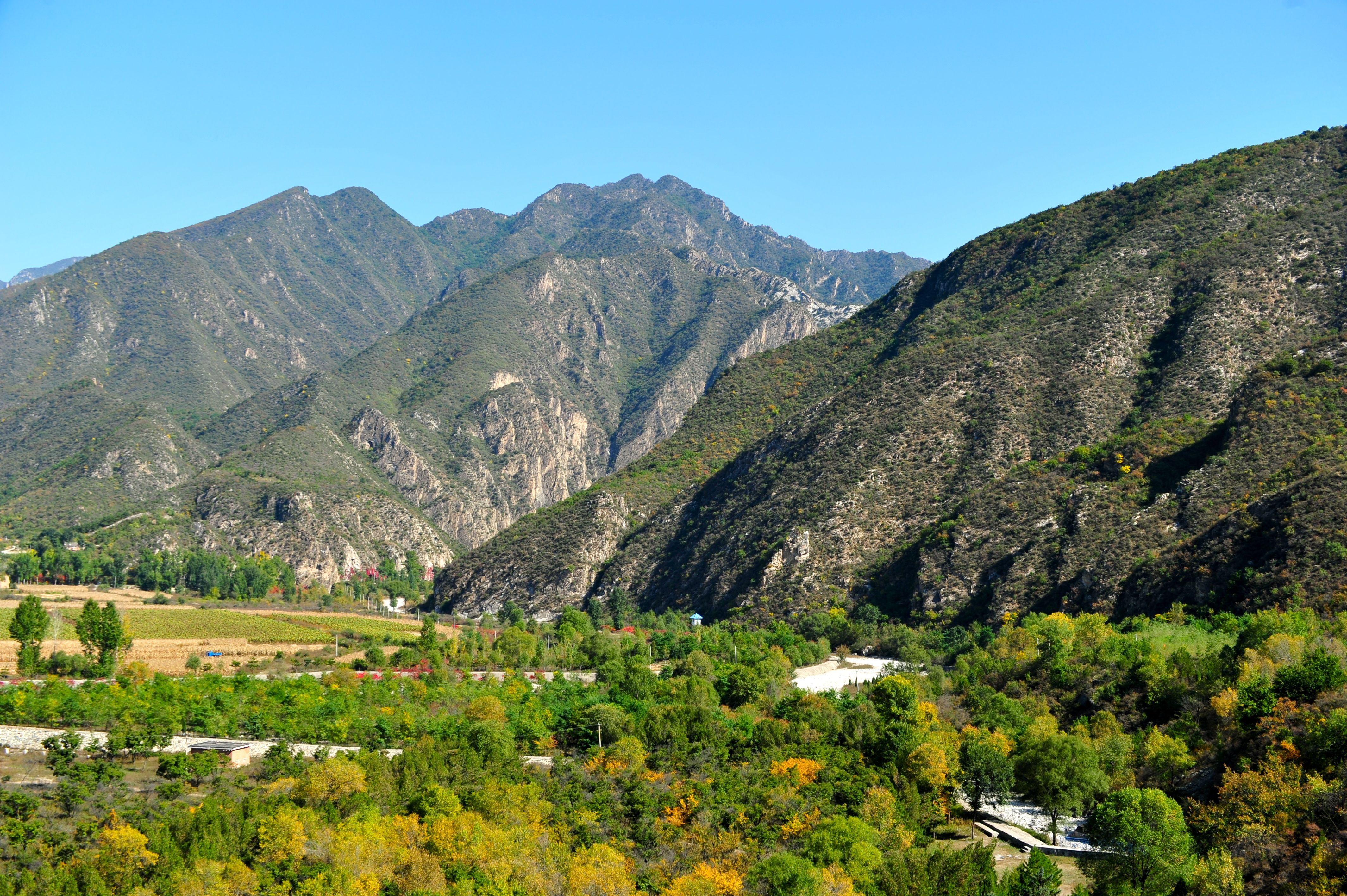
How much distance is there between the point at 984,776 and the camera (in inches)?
2499

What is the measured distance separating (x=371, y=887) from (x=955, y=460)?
92150 millimetres

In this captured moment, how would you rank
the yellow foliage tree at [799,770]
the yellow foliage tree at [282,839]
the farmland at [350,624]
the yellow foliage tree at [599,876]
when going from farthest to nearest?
the farmland at [350,624] → the yellow foliage tree at [799,770] → the yellow foliage tree at [282,839] → the yellow foliage tree at [599,876]

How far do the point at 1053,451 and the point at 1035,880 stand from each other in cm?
7996

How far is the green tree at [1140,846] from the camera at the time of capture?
4747 cm

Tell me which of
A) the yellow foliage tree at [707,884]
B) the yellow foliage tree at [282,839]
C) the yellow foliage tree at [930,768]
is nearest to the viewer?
the yellow foliage tree at [707,884]

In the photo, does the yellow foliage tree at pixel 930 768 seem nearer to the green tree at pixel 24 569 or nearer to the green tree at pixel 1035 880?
the green tree at pixel 1035 880

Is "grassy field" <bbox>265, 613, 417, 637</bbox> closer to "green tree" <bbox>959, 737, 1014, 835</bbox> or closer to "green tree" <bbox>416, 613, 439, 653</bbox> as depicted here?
"green tree" <bbox>416, 613, 439, 653</bbox>

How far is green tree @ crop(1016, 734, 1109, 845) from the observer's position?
59719mm

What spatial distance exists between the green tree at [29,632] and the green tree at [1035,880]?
284 ft

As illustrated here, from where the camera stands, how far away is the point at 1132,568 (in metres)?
94.8

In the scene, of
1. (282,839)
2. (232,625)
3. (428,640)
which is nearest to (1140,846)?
(282,839)

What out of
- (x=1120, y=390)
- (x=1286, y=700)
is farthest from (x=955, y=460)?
(x=1286, y=700)

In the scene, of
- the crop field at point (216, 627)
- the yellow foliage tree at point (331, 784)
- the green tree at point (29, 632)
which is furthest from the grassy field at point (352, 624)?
the yellow foliage tree at point (331, 784)

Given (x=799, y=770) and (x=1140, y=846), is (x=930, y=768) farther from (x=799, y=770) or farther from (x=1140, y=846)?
(x=1140, y=846)
